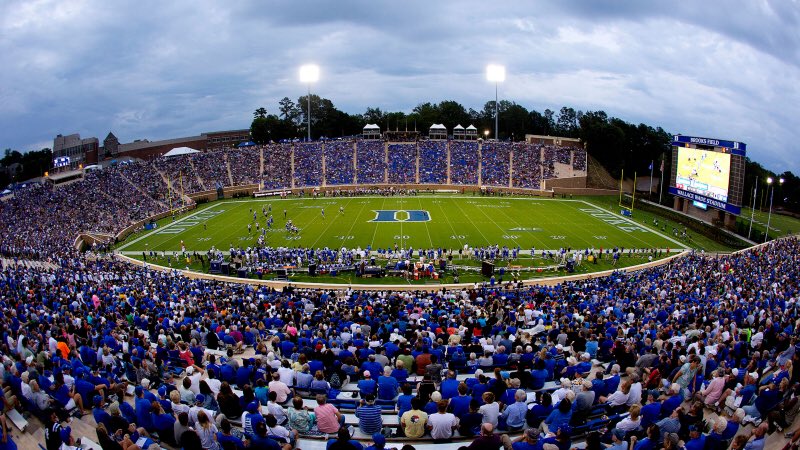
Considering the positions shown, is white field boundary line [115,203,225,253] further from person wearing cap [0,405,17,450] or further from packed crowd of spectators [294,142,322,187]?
person wearing cap [0,405,17,450]

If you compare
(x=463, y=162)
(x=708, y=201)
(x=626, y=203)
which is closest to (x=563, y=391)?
(x=708, y=201)

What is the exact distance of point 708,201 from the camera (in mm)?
47062

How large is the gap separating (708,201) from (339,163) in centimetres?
4446

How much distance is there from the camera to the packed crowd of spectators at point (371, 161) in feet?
238

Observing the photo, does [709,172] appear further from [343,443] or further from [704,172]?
[343,443]

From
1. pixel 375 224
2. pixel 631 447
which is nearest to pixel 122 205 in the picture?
pixel 375 224

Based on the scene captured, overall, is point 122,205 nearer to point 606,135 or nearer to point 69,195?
point 69,195

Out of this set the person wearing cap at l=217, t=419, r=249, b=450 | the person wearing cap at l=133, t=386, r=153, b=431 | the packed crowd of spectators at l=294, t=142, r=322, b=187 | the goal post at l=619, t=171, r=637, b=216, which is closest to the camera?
the person wearing cap at l=217, t=419, r=249, b=450

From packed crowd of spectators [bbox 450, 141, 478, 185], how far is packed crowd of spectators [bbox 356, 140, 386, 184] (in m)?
9.28

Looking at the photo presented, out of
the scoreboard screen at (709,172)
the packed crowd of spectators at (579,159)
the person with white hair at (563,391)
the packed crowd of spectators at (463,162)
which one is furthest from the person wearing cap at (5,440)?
the packed crowd of spectators at (579,159)

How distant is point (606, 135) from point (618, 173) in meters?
5.41

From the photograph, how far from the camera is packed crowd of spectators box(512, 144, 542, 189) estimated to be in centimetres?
7019

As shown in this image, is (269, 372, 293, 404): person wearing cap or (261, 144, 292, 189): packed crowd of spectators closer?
(269, 372, 293, 404): person wearing cap

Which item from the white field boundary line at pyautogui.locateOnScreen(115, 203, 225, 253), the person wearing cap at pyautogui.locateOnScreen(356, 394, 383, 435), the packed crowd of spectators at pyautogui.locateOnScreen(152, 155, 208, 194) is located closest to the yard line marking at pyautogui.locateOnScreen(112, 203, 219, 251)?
the white field boundary line at pyautogui.locateOnScreen(115, 203, 225, 253)
